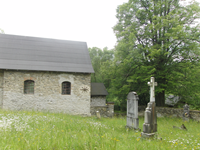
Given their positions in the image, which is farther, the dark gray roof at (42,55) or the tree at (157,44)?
the tree at (157,44)

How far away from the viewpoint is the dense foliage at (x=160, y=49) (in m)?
13.4

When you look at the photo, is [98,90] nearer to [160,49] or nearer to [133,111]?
[160,49]

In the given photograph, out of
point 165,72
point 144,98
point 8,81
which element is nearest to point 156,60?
point 165,72

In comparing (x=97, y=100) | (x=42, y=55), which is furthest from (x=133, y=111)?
(x=97, y=100)

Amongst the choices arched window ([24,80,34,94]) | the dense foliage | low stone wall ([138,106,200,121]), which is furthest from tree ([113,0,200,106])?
arched window ([24,80,34,94])

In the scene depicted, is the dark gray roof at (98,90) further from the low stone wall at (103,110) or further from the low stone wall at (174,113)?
the low stone wall at (174,113)

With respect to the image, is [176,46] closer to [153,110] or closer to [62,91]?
[153,110]

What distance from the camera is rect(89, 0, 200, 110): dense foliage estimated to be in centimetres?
1336

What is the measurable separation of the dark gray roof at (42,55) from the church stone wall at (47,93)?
1.78 feet

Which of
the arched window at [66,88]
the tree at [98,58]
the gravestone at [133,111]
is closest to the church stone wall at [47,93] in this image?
the arched window at [66,88]

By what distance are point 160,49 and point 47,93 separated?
9.84m

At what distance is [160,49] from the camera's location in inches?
512

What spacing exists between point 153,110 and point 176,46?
9.26 metres

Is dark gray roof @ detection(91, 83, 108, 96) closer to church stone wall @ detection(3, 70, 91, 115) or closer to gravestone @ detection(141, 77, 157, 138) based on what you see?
church stone wall @ detection(3, 70, 91, 115)
